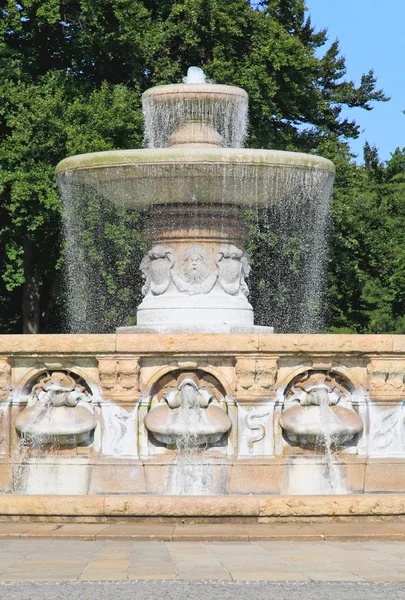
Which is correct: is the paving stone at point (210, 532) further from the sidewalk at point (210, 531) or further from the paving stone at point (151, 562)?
the paving stone at point (151, 562)

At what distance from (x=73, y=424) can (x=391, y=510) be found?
2.80m

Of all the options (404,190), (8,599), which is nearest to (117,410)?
(8,599)

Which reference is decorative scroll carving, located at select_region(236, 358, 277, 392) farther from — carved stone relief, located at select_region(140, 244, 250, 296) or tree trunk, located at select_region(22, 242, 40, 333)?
tree trunk, located at select_region(22, 242, 40, 333)

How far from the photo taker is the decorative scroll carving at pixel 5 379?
10.0m

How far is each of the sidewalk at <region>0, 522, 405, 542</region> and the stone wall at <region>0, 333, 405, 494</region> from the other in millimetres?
1038

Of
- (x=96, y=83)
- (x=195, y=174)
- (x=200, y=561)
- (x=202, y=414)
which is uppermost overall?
(x=96, y=83)

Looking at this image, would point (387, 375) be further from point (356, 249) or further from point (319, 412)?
point (356, 249)

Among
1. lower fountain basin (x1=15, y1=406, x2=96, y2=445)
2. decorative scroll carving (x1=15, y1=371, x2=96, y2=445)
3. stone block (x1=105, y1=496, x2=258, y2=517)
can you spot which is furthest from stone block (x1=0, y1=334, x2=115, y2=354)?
stone block (x1=105, y1=496, x2=258, y2=517)

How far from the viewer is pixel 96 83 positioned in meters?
28.4

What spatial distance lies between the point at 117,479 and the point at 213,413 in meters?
0.99

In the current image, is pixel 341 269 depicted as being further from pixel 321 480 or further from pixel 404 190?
pixel 321 480

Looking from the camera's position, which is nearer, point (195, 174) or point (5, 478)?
point (5, 478)

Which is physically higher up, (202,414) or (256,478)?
(202,414)

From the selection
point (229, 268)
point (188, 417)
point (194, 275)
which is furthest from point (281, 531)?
point (229, 268)
